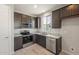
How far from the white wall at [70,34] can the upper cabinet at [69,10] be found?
247mm

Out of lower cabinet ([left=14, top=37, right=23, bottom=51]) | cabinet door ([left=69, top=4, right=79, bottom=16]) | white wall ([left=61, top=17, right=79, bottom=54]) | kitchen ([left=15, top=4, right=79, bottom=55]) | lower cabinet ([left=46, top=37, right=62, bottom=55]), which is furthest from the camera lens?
lower cabinet ([left=14, top=37, right=23, bottom=51])

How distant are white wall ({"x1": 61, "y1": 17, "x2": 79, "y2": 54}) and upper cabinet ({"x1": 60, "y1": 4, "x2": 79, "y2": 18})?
25 centimetres

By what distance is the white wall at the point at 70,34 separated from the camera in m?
2.71

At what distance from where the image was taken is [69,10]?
2682 mm

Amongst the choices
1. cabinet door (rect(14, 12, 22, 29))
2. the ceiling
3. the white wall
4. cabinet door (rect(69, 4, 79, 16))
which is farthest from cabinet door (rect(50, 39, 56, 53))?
cabinet door (rect(14, 12, 22, 29))

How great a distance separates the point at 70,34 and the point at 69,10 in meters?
0.86

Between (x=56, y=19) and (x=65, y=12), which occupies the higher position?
(x=65, y=12)

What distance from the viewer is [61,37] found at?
333 centimetres

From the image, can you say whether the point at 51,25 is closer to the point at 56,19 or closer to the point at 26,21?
the point at 56,19

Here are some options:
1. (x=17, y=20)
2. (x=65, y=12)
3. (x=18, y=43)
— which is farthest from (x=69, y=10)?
(x=17, y=20)

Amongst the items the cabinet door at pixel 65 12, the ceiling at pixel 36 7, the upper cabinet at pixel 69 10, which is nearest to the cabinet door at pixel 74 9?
the upper cabinet at pixel 69 10

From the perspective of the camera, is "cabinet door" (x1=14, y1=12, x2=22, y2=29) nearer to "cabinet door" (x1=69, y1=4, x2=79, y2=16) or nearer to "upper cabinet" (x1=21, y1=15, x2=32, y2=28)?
"upper cabinet" (x1=21, y1=15, x2=32, y2=28)

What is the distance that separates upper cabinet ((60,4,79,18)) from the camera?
7.91ft
